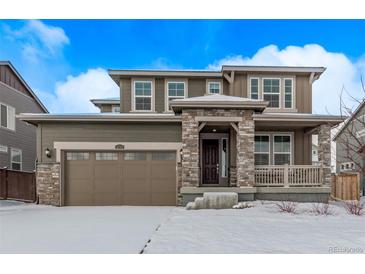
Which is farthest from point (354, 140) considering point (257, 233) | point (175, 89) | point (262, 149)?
point (257, 233)

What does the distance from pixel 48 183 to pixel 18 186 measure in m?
1.95

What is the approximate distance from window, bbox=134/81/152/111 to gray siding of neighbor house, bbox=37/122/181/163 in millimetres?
3194

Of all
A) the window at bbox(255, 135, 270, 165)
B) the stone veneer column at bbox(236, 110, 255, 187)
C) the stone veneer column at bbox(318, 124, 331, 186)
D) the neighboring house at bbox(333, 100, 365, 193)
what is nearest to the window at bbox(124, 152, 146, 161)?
the stone veneer column at bbox(236, 110, 255, 187)

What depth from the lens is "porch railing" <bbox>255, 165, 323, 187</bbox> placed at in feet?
39.1

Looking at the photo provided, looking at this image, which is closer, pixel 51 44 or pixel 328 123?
pixel 328 123

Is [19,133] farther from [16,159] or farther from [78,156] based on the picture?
[78,156]

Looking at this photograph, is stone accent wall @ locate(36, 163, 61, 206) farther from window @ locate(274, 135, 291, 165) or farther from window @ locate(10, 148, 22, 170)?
window @ locate(274, 135, 291, 165)

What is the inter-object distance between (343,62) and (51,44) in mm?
17994

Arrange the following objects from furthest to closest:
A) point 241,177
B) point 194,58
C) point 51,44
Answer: point 194,58 → point 51,44 → point 241,177

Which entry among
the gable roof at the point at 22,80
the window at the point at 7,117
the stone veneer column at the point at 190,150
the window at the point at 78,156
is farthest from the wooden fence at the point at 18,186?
the gable roof at the point at 22,80

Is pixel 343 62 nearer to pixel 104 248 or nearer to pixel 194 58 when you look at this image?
pixel 194 58

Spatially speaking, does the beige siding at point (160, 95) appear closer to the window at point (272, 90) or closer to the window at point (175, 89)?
the window at point (175, 89)
